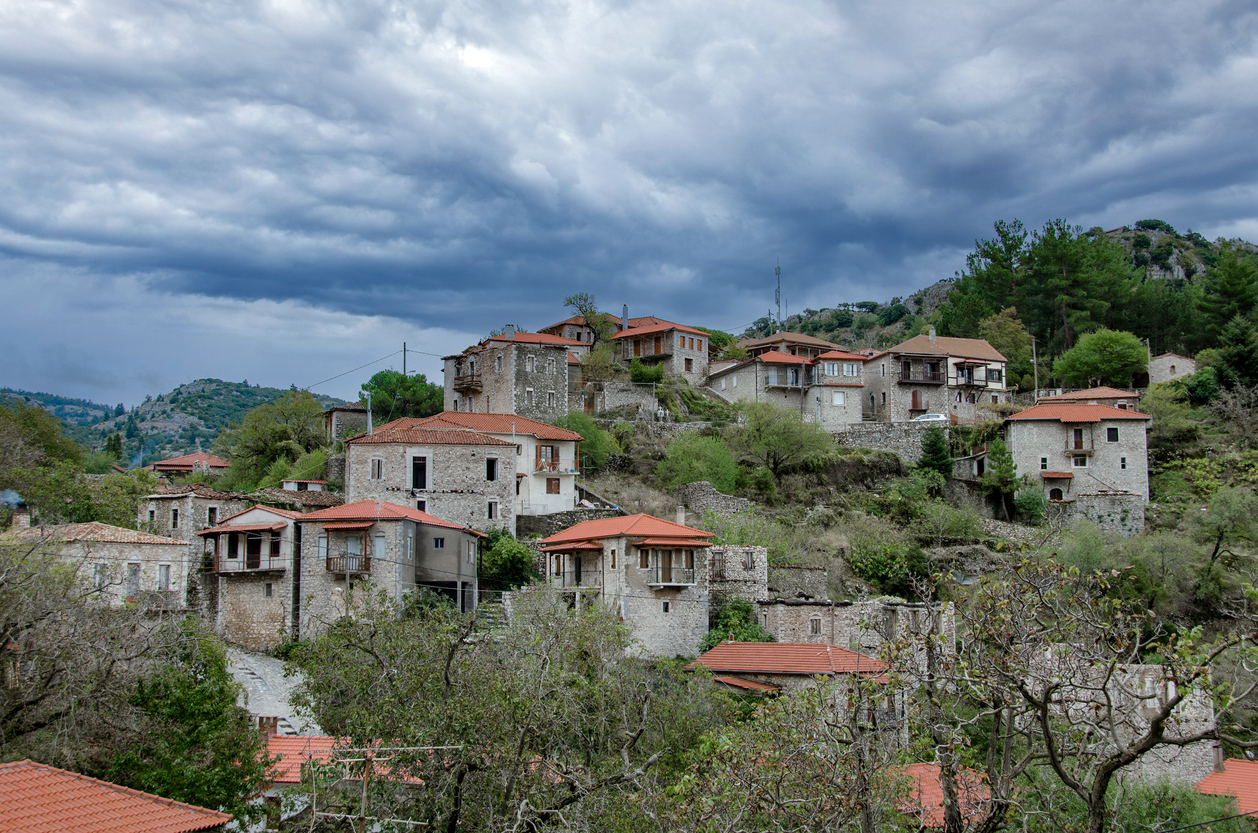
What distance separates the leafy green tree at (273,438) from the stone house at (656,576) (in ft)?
78.4

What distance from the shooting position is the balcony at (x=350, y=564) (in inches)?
1396

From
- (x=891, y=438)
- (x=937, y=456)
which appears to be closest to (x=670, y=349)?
(x=891, y=438)

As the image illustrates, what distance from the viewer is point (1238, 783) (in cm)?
2686

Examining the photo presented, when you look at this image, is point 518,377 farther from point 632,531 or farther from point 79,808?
point 79,808

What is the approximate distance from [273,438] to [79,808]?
139 ft

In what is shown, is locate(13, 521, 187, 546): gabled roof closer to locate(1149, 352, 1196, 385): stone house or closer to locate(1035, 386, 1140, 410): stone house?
locate(1035, 386, 1140, 410): stone house

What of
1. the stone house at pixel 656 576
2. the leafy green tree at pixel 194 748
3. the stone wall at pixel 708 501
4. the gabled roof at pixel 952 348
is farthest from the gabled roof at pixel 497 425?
the gabled roof at pixel 952 348

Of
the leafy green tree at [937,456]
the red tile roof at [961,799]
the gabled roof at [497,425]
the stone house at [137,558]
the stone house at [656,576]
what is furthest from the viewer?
the leafy green tree at [937,456]

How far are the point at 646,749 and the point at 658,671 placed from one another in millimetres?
6490

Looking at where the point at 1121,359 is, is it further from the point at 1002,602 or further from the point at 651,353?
the point at 1002,602

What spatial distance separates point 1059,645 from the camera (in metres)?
12.7

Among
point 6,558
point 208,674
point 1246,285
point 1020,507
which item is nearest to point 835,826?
point 208,674

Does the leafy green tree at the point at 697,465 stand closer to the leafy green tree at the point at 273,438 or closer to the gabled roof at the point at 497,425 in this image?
the gabled roof at the point at 497,425

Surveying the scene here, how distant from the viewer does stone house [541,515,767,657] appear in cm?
3497
